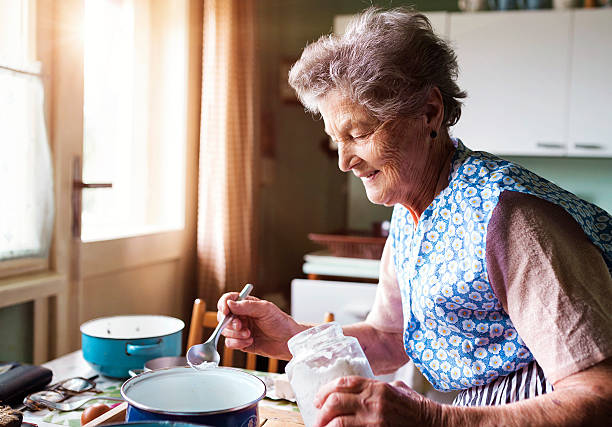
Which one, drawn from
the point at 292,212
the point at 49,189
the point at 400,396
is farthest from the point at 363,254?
the point at 400,396

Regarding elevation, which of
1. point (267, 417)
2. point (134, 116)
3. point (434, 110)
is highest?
point (134, 116)

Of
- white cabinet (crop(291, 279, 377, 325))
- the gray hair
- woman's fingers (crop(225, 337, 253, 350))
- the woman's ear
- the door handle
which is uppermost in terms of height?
the gray hair

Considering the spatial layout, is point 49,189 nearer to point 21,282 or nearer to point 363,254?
→ point 21,282

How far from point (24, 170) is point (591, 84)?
2320mm

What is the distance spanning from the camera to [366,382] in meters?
0.76

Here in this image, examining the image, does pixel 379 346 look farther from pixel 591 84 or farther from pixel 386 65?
pixel 591 84

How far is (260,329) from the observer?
122 cm

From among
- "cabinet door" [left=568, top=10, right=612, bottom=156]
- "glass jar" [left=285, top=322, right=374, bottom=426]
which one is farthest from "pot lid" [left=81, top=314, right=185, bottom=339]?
"cabinet door" [left=568, top=10, right=612, bottom=156]

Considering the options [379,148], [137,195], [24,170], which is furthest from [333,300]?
[379,148]

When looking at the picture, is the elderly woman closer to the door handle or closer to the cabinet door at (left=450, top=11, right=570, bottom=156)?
the door handle

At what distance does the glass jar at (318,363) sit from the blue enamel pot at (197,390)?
52 mm

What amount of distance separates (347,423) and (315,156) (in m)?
2.93

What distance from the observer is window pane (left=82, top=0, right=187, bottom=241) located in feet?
7.29

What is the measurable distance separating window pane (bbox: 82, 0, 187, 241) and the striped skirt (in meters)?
1.47
